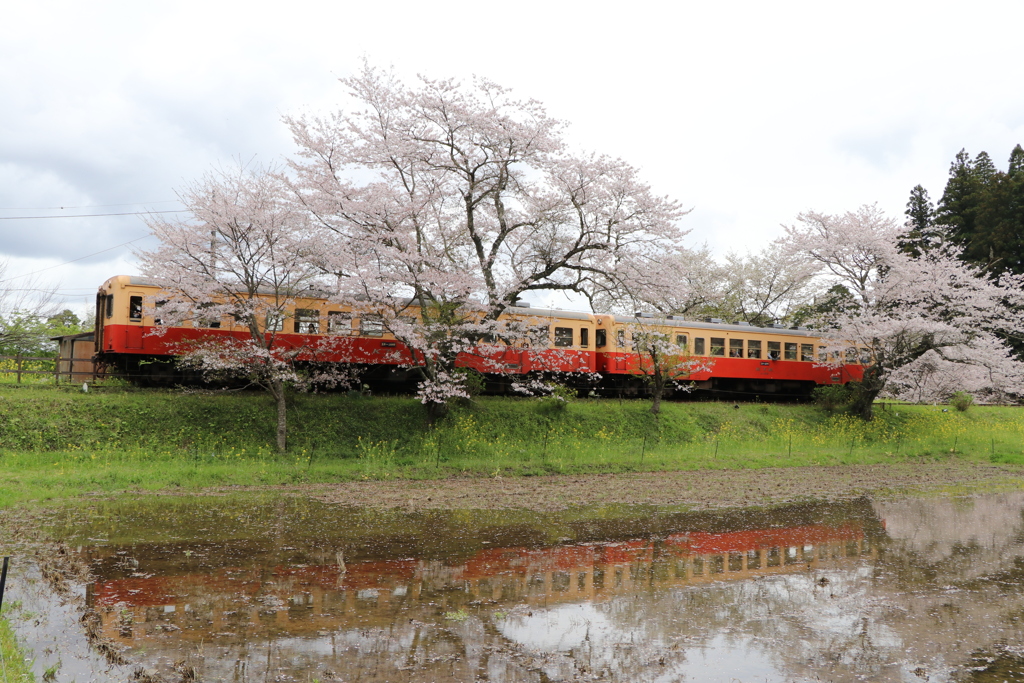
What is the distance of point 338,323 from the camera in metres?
16.8

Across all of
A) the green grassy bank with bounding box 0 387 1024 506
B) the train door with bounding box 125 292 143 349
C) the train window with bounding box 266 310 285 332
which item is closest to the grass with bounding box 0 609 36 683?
the green grassy bank with bounding box 0 387 1024 506

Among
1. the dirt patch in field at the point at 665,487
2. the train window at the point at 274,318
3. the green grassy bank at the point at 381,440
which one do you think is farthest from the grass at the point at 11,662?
the train window at the point at 274,318

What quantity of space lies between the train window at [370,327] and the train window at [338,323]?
1.02ft

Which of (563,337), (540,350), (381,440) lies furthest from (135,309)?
(563,337)

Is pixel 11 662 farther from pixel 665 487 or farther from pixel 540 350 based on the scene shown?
pixel 540 350

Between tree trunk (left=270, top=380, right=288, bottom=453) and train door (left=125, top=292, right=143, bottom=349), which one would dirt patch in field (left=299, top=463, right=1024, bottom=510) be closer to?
tree trunk (left=270, top=380, right=288, bottom=453)

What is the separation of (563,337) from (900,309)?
11189mm

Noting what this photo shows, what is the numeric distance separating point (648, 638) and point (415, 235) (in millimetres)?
11932

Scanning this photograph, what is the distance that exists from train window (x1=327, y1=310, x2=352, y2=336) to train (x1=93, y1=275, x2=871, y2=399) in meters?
0.03

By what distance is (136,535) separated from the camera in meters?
8.85

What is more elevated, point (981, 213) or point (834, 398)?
point (981, 213)

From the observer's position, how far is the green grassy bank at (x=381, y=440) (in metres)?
13.6

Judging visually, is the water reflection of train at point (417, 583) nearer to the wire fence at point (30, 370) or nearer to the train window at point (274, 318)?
the train window at point (274, 318)

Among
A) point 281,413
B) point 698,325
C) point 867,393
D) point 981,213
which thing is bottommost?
point 281,413
